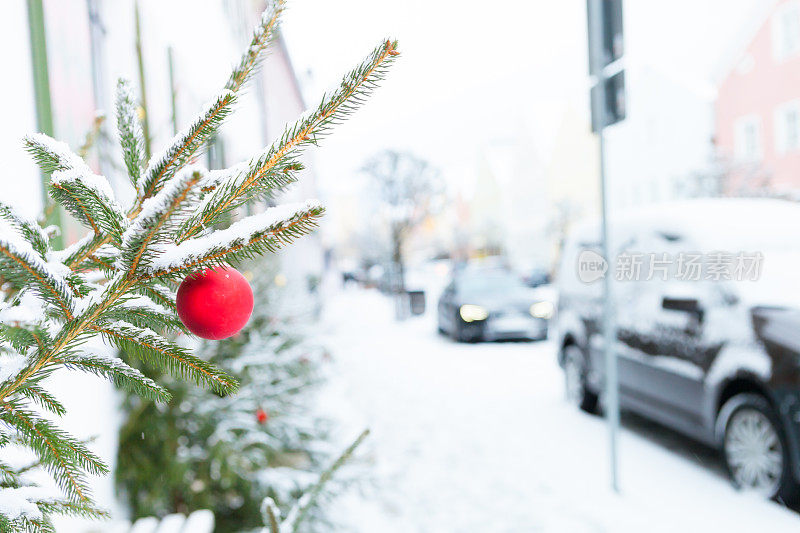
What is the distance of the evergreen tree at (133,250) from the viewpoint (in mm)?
590

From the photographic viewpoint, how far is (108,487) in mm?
2877

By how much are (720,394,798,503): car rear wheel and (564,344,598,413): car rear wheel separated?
2.17m

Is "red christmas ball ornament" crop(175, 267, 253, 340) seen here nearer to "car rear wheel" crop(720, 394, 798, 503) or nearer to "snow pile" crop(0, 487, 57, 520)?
"snow pile" crop(0, 487, 57, 520)

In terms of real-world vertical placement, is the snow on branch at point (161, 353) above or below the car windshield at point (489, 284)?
above

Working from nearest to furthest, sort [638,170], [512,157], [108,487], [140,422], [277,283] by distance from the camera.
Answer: [108,487]
[140,422]
[277,283]
[638,170]
[512,157]

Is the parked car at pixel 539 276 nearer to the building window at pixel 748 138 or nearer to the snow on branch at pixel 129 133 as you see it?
the building window at pixel 748 138

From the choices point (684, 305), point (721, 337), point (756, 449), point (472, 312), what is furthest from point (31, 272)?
point (472, 312)

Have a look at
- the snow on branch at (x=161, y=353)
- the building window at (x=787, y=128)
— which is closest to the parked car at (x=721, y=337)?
the snow on branch at (x=161, y=353)

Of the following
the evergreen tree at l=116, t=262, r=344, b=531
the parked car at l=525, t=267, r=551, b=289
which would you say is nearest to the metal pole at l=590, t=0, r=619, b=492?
the evergreen tree at l=116, t=262, r=344, b=531

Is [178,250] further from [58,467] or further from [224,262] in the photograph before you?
[58,467]

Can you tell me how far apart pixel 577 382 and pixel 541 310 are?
519 cm

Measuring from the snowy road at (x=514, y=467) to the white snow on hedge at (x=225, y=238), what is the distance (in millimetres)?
2826

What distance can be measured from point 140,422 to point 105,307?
2684 millimetres

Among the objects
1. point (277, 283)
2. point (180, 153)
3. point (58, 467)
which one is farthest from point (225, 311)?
point (277, 283)
